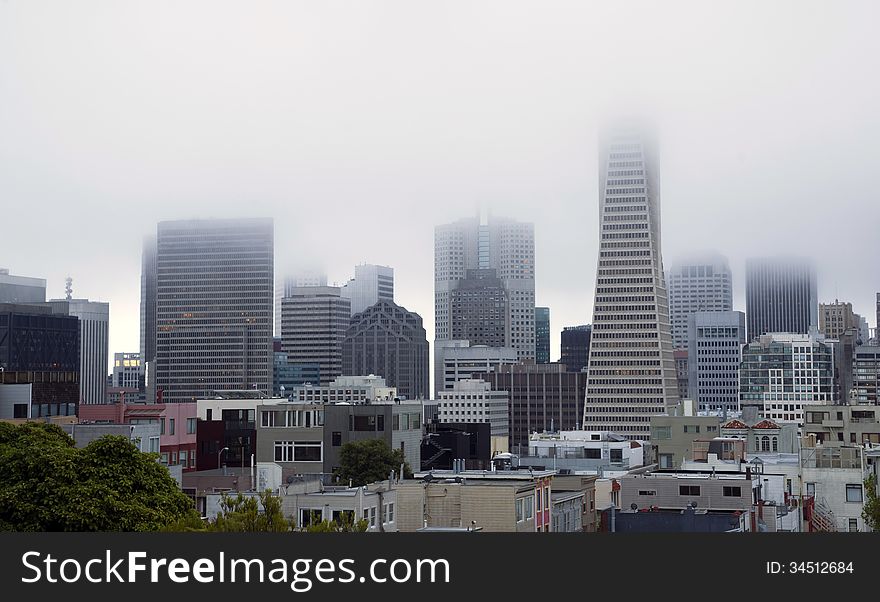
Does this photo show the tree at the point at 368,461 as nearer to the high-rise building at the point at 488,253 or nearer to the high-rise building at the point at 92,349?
the high-rise building at the point at 92,349

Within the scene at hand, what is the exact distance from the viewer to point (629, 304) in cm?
10512

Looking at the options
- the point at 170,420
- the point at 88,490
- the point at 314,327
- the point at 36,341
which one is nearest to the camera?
the point at 88,490

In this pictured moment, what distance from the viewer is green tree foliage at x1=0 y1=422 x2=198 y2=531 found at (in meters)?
16.1

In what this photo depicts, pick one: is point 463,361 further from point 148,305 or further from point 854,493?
point 854,493

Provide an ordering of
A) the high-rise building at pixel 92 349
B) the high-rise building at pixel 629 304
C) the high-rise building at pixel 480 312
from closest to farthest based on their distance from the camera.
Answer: the high-rise building at pixel 629 304 → the high-rise building at pixel 92 349 → the high-rise building at pixel 480 312

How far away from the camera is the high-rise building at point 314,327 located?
156625mm

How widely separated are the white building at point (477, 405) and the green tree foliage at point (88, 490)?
99.1 metres

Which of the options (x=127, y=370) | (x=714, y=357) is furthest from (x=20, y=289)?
(x=714, y=357)

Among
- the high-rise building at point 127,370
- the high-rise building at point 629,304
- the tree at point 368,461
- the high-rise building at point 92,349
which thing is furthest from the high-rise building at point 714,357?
the tree at point 368,461

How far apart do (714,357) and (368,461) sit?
11834 centimetres

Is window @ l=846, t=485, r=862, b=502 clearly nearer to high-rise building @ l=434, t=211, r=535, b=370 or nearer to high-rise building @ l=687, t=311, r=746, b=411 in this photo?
high-rise building @ l=687, t=311, r=746, b=411

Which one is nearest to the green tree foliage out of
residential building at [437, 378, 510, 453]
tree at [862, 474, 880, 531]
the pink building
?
tree at [862, 474, 880, 531]

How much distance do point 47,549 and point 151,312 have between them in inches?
6646

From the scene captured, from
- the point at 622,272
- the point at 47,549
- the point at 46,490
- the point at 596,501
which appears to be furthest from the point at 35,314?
the point at 47,549
